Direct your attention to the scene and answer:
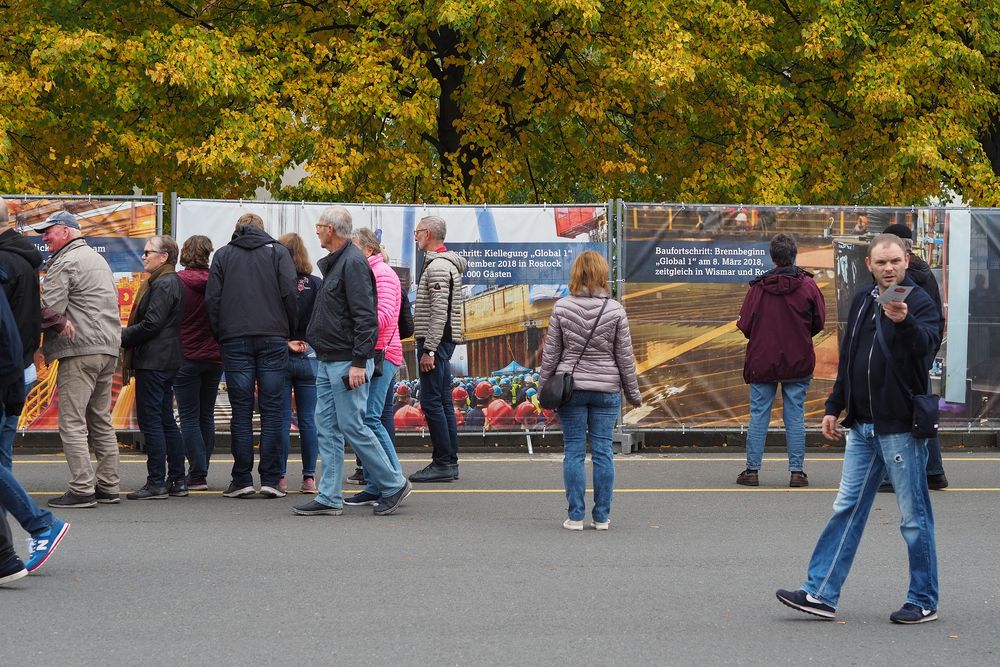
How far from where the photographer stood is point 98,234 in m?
12.3

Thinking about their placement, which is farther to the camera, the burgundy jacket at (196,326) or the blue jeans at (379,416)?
the burgundy jacket at (196,326)

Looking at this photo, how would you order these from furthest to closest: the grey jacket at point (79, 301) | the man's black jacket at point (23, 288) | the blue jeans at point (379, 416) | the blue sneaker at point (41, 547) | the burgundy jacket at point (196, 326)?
1. the burgundy jacket at point (196, 326)
2. the blue jeans at point (379, 416)
3. the grey jacket at point (79, 301)
4. the man's black jacket at point (23, 288)
5. the blue sneaker at point (41, 547)

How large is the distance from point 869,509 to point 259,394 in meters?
4.67

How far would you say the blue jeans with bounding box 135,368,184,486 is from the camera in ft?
30.1

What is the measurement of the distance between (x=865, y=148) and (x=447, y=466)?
1131 centimetres

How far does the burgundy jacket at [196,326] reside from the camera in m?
9.40

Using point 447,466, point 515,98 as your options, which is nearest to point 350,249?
point 447,466

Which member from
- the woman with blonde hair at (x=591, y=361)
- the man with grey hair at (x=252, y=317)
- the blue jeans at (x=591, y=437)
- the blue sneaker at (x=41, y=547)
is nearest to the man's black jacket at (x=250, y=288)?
the man with grey hair at (x=252, y=317)

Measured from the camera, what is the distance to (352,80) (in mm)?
17000

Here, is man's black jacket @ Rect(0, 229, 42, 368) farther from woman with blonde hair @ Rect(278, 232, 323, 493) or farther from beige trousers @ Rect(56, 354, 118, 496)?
woman with blonde hair @ Rect(278, 232, 323, 493)

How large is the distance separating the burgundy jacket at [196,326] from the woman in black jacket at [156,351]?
133mm

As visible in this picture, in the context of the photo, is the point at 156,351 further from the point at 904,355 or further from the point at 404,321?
the point at 904,355

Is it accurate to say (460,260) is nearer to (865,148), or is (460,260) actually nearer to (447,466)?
(447,466)

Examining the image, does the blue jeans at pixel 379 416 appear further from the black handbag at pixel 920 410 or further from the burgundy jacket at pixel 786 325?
the black handbag at pixel 920 410
